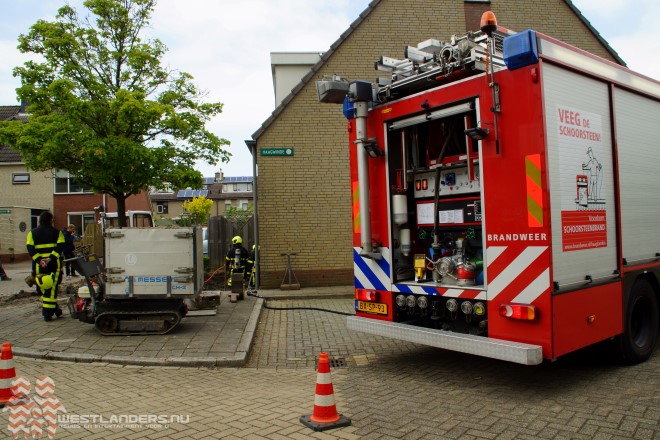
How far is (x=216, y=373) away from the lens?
6156mm

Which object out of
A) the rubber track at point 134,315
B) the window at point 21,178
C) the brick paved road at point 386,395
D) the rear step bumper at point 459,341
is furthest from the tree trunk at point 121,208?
the window at point 21,178

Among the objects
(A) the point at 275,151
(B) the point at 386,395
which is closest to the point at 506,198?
(B) the point at 386,395

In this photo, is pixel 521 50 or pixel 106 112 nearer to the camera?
pixel 521 50

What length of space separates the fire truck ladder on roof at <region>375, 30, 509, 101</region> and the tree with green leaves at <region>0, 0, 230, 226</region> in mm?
7176

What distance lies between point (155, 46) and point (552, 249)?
11859mm

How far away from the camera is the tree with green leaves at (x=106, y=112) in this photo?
11289mm

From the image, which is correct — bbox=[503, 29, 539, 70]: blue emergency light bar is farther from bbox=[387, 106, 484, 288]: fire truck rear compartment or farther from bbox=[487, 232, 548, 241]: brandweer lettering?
bbox=[487, 232, 548, 241]: brandweer lettering

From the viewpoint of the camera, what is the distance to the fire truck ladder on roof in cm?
510

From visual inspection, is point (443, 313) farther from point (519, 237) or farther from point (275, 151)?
point (275, 151)

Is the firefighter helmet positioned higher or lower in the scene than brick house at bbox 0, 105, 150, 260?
lower

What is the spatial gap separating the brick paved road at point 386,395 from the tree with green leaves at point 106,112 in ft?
20.1

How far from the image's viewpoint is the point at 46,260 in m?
8.61

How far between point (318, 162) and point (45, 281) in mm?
7104

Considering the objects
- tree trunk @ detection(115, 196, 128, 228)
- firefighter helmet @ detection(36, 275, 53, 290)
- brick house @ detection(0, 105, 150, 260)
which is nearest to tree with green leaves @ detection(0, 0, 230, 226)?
tree trunk @ detection(115, 196, 128, 228)
